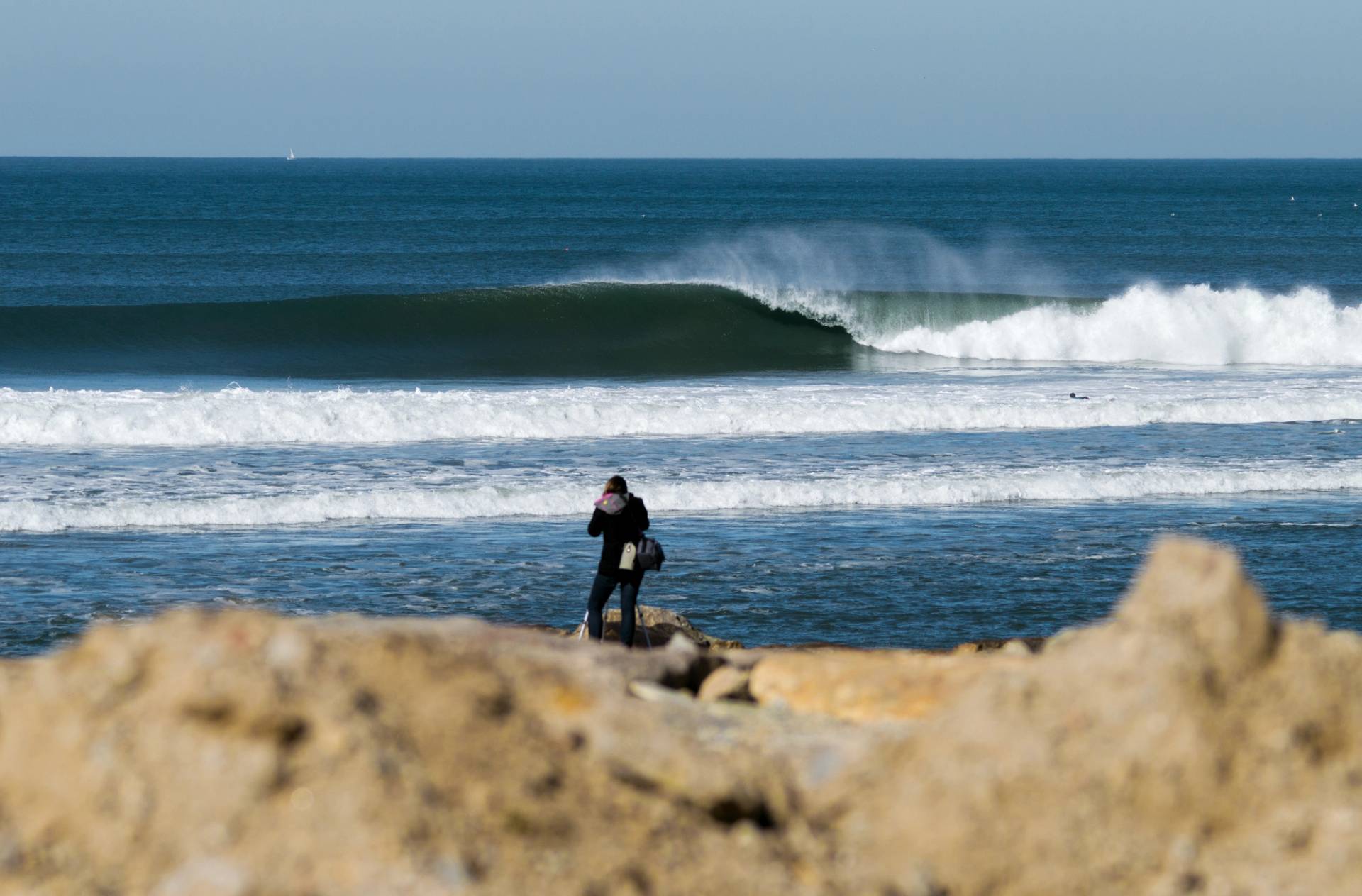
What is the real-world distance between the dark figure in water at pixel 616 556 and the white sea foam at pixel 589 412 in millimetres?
8799

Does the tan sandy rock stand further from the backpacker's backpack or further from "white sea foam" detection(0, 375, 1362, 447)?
"white sea foam" detection(0, 375, 1362, 447)

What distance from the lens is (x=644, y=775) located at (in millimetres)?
3947

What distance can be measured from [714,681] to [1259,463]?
12200 mm

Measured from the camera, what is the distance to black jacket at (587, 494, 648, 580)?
8.84 metres

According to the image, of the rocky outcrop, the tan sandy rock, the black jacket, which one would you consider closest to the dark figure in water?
the black jacket

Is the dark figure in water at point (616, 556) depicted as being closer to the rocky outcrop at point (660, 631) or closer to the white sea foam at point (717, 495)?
the rocky outcrop at point (660, 631)

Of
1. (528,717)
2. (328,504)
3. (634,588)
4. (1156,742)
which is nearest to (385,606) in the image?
(634,588)

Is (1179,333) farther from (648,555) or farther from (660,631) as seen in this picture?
(648,555)

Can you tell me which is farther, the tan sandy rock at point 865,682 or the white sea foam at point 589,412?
the white sea foam at point 589,412

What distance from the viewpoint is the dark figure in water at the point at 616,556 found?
348 inches

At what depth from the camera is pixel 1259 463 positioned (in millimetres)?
15875

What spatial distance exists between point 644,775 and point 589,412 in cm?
1456

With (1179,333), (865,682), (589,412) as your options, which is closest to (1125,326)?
(1179,333)

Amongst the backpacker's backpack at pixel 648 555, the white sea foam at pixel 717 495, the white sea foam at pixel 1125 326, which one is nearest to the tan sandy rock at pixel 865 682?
the backpacker's backpack at pixel 648 555
